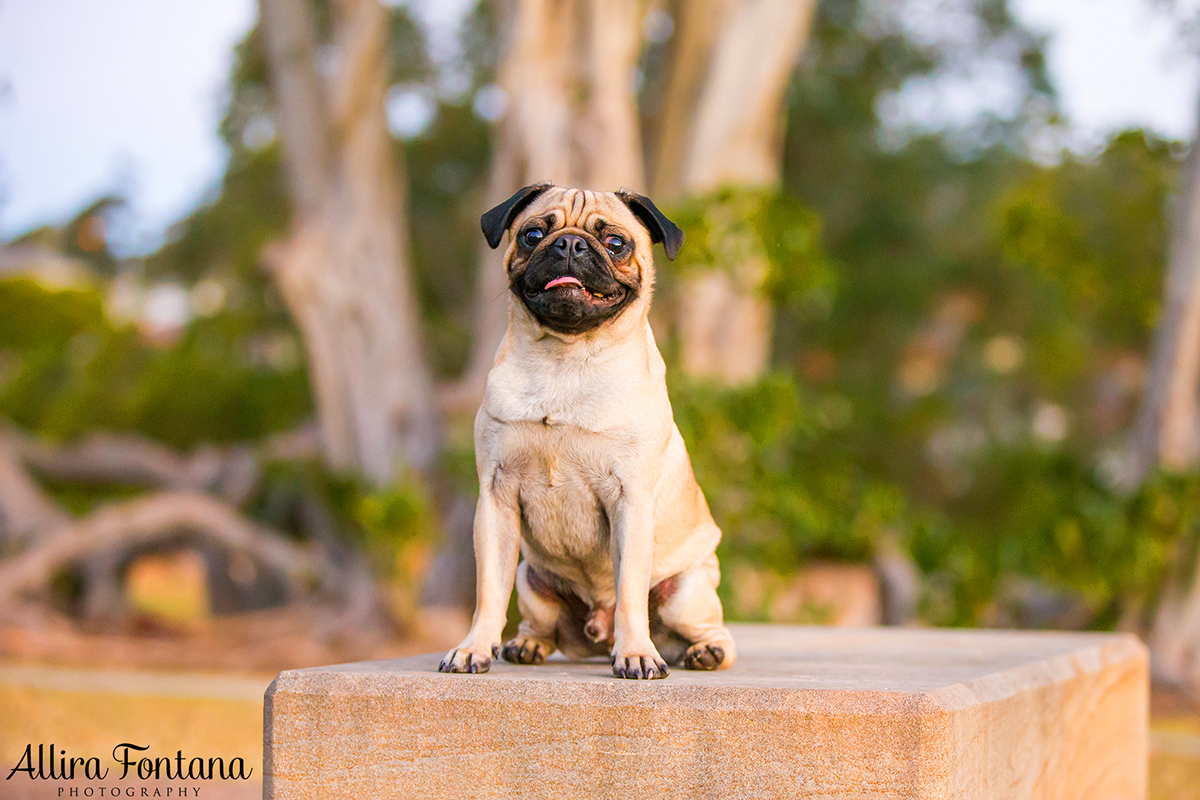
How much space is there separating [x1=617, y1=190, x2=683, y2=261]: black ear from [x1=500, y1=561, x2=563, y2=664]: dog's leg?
108 centimetres

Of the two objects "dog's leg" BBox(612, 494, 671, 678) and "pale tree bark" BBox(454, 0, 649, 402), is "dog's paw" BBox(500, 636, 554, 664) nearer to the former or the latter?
"dog's leg" BBox(612, 494, 671, 678)

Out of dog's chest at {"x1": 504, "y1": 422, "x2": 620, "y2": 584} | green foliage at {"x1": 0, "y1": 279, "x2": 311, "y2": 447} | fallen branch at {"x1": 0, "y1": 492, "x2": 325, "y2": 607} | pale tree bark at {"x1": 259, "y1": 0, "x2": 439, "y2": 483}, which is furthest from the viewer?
green foliage at {"x1": 0, "y1": 279, "x2": 311, "y2": 447}

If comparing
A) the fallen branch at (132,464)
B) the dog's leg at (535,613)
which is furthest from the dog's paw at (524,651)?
the fallen branch at (132,464)

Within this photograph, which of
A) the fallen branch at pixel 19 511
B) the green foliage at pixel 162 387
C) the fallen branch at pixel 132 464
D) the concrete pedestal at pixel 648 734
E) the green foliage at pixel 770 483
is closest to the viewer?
the concrete pedestal at pixel 648 734

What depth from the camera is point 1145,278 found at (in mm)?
10742

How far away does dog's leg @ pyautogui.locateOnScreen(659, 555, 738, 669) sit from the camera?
336 cm

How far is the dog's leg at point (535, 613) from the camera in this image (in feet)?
11.5

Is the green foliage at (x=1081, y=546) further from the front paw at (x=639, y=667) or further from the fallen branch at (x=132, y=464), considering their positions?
the fallen branch at (x=132, y=464)

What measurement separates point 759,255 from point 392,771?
20.3 feet

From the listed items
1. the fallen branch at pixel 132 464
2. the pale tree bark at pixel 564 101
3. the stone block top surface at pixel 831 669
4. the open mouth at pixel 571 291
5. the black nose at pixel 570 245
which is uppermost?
the pale tree bark at pixel 564 101

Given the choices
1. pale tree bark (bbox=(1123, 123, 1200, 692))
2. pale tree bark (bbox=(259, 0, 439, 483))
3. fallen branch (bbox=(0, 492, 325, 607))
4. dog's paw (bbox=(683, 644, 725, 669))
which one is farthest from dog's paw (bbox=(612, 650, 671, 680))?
fallen branch (bbox=(0, 492, 325, 607))

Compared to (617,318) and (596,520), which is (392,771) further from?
(617,318)

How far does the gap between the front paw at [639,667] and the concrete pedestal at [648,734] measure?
58mm

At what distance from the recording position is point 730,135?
10.1 m
